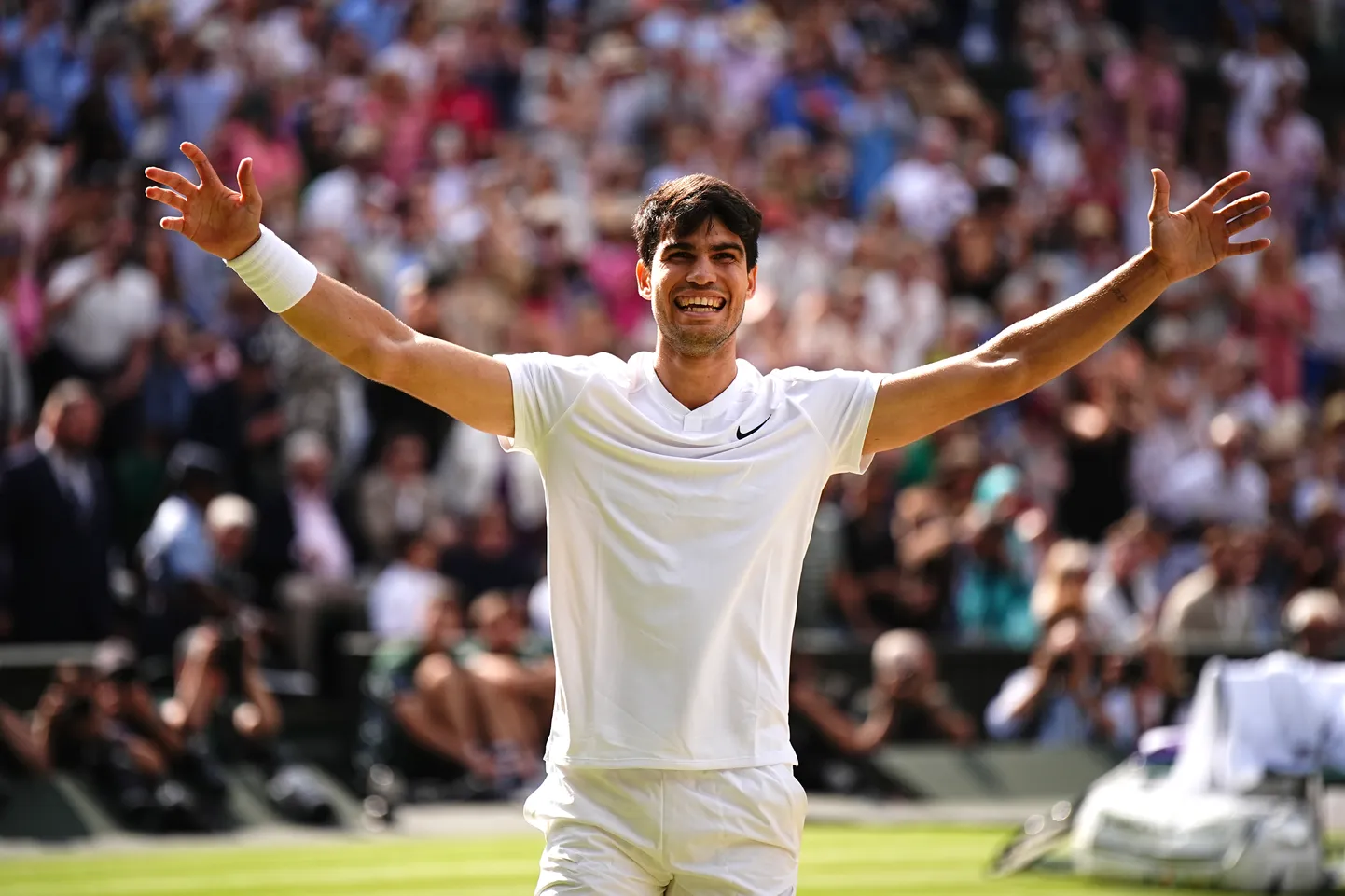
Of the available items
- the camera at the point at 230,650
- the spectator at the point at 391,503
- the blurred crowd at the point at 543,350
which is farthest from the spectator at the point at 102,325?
the camera at the point at 230,650

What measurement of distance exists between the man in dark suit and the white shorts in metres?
8.44

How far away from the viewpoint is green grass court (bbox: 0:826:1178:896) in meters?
10.1

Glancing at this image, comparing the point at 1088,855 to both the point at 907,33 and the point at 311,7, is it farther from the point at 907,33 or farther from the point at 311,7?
the point at 907,33

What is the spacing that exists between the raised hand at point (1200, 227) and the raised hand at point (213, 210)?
197cm

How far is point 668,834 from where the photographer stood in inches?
167

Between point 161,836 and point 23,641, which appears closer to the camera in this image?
point 161,836

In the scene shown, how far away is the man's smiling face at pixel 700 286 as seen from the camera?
4473mm

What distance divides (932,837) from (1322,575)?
4.43 meters

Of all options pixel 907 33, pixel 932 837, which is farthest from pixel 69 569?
pixel 907 33

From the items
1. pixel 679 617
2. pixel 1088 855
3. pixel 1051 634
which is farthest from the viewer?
pixel 1051 634

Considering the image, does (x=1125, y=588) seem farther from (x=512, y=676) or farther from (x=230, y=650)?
(x=230, y=650)

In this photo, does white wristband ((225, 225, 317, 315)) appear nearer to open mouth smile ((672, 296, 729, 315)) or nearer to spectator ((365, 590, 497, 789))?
open mouth smile ((672, 296, 729, 315))

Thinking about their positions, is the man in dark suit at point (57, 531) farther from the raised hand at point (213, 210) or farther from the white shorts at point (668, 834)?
the white shorts at point (668, 834)

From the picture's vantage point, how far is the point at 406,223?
15484 millimetres
